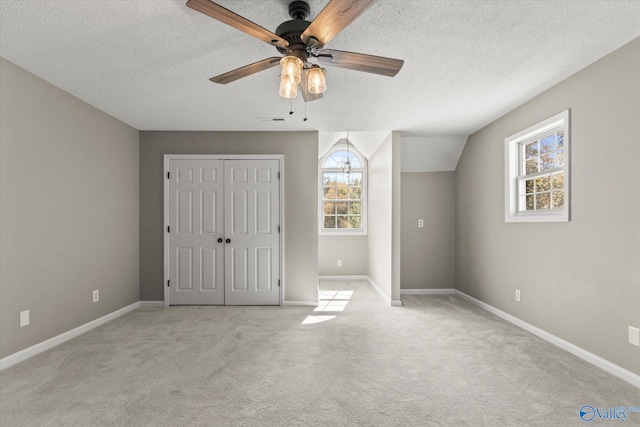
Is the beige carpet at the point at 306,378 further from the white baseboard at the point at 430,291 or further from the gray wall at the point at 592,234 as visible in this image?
the white baseboard at the point at 430,291

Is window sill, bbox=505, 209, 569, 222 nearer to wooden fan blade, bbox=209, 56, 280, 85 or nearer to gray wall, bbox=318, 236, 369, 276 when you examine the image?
wooden fan blade, bbox=209, 56, 280, 85

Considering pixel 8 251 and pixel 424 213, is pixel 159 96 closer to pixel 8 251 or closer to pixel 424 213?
pixel 8 251

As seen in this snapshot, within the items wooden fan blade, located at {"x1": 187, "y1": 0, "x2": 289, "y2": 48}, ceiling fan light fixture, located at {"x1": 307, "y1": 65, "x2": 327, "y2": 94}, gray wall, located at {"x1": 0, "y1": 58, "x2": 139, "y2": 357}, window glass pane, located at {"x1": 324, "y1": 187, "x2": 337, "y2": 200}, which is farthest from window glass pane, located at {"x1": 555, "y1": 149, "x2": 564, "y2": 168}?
gray wall, located at {"x1": 0, "y1": 58, "x2": 139, "y2": 357}

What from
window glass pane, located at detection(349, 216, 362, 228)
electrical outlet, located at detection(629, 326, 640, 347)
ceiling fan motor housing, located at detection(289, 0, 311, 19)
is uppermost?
ceiling fan motor housing, located at detection(289, 0, 311, 19)

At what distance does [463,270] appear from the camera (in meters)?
5.20

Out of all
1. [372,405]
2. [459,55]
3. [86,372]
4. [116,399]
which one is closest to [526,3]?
[459,55]

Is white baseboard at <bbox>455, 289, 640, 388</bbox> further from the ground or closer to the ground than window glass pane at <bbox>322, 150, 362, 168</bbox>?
closer to the ground

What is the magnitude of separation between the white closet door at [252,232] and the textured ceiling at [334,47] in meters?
0.99

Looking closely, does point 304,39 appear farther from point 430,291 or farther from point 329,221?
point 329,221

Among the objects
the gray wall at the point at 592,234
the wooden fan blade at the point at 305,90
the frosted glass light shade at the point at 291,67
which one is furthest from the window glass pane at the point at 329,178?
the frosted glass light shade at the point at 291,67

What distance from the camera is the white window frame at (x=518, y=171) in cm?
305

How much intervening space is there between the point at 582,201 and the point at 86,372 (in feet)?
14.2

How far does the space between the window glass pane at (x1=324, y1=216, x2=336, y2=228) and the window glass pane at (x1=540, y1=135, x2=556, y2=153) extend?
3.99 m

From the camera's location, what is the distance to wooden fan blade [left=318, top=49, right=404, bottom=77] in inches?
76.7
